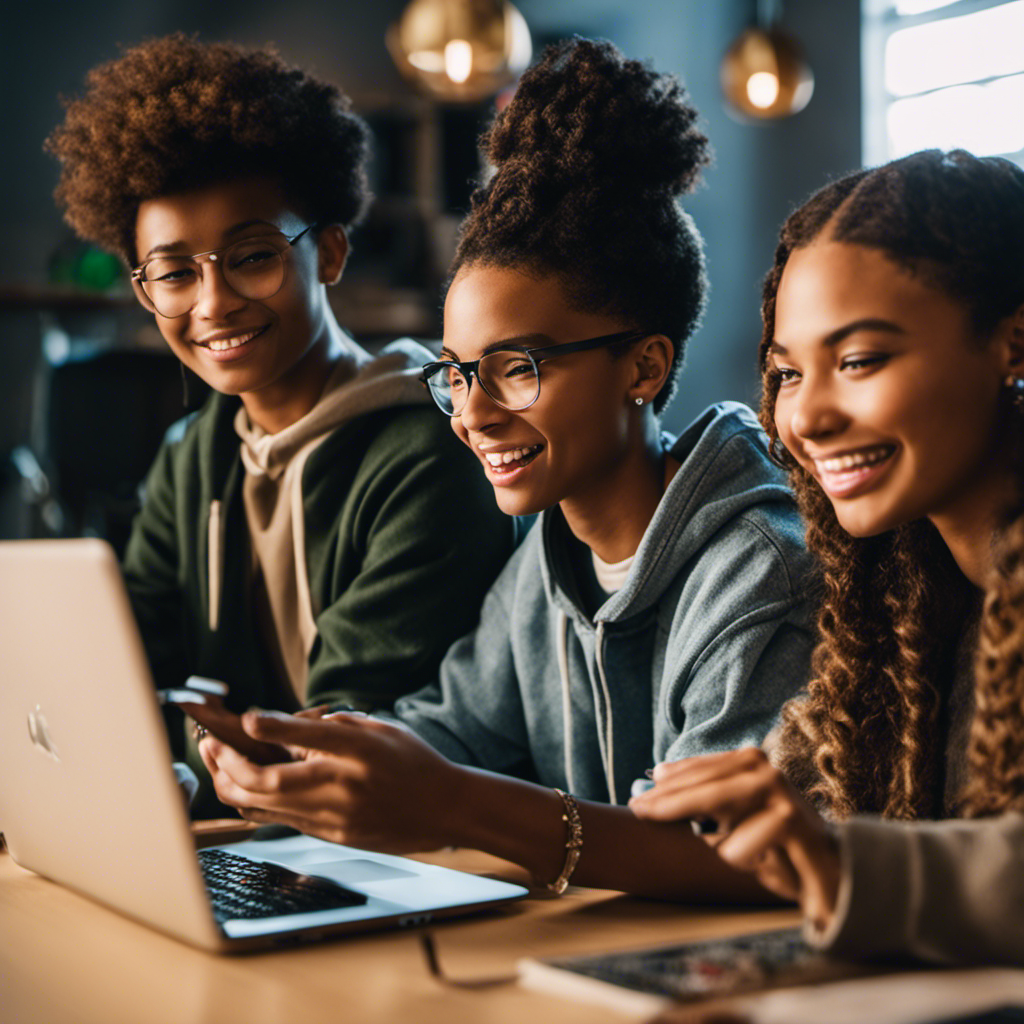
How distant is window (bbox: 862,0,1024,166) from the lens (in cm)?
469

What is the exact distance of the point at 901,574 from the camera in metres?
1.04

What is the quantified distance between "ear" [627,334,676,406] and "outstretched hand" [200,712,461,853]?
53 centimetres

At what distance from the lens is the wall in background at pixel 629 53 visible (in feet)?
15.4

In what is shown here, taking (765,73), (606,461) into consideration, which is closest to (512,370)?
(606,461)

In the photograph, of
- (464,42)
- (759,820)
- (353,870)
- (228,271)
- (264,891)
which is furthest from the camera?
(464,42)

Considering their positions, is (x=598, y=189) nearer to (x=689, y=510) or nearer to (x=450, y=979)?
(x=689, y=510)

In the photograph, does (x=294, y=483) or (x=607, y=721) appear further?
(x=294, y=483)

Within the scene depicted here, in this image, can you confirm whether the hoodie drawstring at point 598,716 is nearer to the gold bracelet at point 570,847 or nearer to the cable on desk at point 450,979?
the gold bracelet at point 570,847

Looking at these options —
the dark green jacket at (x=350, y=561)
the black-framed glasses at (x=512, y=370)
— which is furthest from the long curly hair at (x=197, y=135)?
the black-framed glasses at (x=512, y=370)

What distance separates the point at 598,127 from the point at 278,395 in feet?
2.10

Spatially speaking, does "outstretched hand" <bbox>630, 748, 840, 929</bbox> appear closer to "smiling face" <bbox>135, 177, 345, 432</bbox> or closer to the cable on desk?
the cable on desk

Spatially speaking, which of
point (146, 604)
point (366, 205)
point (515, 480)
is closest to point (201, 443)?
point (146, 604)

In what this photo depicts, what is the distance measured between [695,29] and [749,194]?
0.78 m

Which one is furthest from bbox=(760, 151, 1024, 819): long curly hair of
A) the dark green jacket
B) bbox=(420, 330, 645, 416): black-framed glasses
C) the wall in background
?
the wall in background
